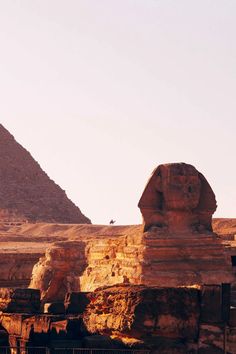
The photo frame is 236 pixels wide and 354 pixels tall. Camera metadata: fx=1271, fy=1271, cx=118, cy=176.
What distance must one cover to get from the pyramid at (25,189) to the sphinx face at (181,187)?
10010cm

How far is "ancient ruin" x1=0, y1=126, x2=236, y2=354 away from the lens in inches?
478

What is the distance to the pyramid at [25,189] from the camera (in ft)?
426

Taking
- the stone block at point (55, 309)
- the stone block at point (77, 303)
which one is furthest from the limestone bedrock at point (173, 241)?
the stone block at point (77, 303)

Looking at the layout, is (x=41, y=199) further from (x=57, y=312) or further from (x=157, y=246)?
(x=57, y=312)

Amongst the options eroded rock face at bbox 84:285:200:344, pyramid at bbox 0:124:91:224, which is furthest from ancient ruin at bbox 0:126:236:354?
pyramid at bbox 0:124:91:224

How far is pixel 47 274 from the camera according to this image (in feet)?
103

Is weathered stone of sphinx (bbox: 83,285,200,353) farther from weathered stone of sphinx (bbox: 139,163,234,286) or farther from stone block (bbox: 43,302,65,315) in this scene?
weathered stone of sphinx (bbox: 139,163,234,286)

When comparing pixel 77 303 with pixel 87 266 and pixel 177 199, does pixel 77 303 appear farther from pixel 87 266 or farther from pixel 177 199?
pixel 87 266

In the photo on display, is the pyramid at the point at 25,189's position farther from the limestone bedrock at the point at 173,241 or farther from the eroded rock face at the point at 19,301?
the eroded rock face at the point at 19,301

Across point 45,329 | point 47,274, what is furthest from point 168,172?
point 45,329

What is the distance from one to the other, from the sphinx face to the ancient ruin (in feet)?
0.07

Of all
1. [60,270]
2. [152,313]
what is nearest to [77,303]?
[152,313]

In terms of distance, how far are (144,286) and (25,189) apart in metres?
124

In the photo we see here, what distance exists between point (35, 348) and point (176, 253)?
47.0 ft
